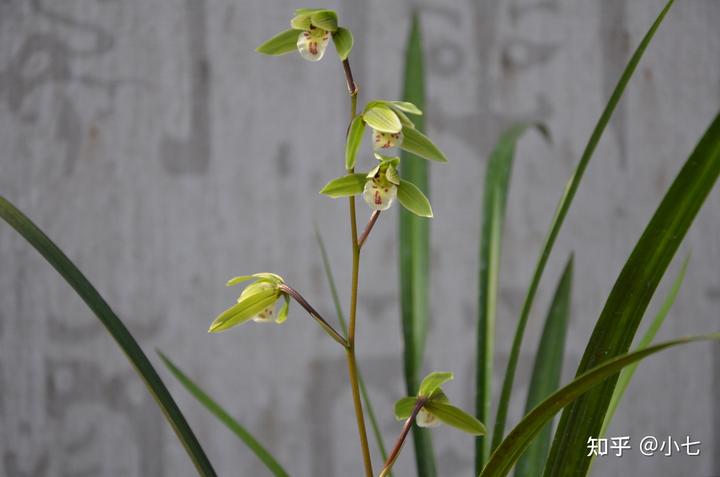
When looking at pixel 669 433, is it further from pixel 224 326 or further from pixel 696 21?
pixel 224 326

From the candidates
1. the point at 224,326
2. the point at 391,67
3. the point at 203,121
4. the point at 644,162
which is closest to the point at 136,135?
the point at 203,121

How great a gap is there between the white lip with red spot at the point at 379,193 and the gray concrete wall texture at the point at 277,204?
0.68 m

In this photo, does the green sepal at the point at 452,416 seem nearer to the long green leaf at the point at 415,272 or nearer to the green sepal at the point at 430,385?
the green sepal at the point at 430,385

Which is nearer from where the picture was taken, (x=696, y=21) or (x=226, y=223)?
(x=226, y=223)

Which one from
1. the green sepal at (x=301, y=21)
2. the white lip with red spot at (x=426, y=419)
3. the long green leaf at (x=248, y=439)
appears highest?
the green sepal at (x=301, y=21)

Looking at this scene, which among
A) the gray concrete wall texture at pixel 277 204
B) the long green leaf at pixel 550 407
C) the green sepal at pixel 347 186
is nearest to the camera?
the long green leaf at pixel 550 407

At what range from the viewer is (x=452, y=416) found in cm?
46

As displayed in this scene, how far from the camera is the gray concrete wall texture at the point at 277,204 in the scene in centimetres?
107

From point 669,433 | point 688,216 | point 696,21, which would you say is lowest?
point 669,433

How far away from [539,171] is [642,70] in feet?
0.92

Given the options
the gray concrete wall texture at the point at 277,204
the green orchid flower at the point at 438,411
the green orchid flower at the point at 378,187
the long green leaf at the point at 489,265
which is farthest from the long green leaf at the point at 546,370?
the gray concrete wall texture at the point at 277,204

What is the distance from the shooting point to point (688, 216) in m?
0.37

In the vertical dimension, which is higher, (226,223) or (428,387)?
(226,223)

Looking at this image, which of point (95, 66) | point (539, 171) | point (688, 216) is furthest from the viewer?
point (539, 171)
